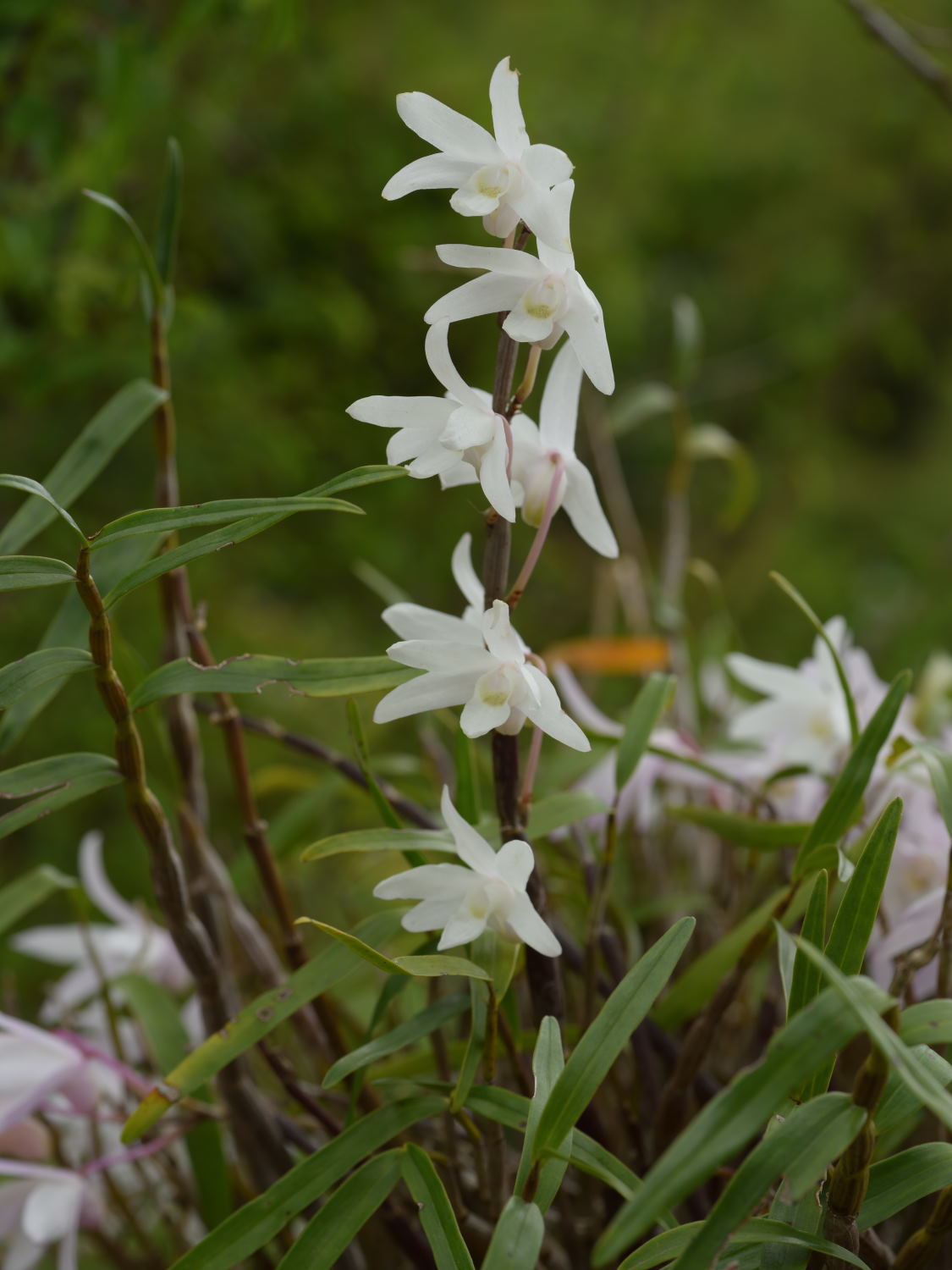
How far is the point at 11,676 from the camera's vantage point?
0.55 feet

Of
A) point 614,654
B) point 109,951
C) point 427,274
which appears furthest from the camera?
point 427,274

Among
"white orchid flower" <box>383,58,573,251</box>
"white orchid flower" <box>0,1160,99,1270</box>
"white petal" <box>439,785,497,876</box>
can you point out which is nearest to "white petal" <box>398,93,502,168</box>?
"white orchid flower" <box>383,58,573,251</box>

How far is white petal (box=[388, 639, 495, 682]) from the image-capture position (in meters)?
0.16

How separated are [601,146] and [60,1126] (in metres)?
1.29

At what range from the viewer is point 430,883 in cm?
17

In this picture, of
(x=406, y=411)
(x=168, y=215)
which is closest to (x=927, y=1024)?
(x=406, y=411)

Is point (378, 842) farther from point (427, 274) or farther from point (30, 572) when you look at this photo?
point (427, 274)

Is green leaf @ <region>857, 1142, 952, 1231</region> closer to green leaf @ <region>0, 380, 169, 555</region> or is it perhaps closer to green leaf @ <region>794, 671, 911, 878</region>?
green leaf @ <region>794, 671, 911, 878</region>

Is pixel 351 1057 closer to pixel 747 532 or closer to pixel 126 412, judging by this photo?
pixel 126 412

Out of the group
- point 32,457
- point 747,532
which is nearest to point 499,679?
point 32,457

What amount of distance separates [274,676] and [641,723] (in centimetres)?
8

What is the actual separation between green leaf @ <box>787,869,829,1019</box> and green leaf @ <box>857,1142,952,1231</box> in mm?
30

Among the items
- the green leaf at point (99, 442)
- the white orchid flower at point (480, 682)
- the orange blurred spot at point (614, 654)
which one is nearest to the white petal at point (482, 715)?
the white orchid flower at point (480, 682)

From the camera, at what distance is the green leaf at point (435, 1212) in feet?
0.54
